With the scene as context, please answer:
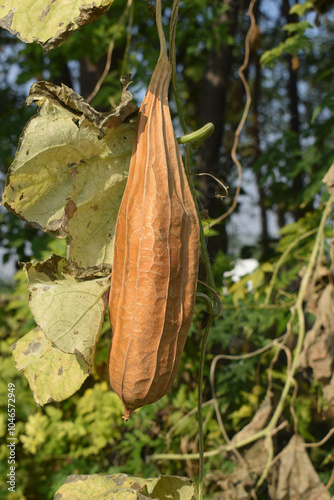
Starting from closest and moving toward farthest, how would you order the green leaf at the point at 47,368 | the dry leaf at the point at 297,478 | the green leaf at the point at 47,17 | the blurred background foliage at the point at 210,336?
the green leaf at the point at 47,17 → the green leaf at the point at 47,368 → the dry leaf at the point at 297,478 → the blurred background foliage at the point at 210,336

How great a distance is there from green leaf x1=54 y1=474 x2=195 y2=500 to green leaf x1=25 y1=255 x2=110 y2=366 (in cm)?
22

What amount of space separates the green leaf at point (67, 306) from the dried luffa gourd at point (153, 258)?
0.12ft

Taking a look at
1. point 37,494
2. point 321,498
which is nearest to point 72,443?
point 37,494

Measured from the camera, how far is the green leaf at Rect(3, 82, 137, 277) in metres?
0.61

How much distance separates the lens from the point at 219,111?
8.01 ft

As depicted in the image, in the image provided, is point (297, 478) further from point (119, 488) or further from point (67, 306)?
point (67, 306)

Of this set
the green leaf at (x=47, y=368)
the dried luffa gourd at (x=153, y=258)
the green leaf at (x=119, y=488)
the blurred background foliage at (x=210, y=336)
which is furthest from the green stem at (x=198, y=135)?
the blurred background foliage at (x=210, y=336)

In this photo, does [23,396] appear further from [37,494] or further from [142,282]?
[142,282]

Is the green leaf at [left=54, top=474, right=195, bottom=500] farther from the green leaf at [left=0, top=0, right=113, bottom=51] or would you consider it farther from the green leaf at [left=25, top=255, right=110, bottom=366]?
the green leaf at [left=0, top=0, right=113, bottom=51]

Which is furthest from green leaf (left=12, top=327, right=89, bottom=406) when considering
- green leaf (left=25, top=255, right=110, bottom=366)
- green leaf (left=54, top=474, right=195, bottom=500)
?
green leaf (left=54, top=474, right=195, bottom=500)

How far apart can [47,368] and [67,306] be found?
132 millimetres

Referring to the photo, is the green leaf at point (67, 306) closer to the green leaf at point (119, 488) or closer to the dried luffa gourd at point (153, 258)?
the dried luffa gourd at point (153, 258)

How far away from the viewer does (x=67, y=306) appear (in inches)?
25.0

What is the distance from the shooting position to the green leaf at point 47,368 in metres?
0.68
